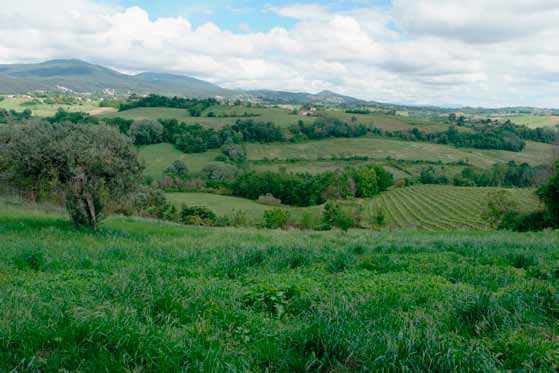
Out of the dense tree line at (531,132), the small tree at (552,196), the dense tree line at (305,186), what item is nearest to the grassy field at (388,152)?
the dense tree line at (531,132)

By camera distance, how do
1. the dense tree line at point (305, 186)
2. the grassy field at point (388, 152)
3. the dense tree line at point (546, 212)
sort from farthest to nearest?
the grassy field at point (388, 152) → the dense tree line at point (305, 186) → the dense tree line at point (546, 212)

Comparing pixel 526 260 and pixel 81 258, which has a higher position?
pixel 526 260

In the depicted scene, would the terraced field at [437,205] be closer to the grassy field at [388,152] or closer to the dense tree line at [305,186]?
the dense tree line at [305,186]

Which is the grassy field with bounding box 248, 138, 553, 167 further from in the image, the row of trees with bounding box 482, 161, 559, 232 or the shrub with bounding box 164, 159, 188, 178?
the row of trees with bounding box 482, 161, 559, 232

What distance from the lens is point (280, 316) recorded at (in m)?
5.09

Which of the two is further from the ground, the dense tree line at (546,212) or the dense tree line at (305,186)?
the dense tree line at (546,212)

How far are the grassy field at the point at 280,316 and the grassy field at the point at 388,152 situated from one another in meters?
108

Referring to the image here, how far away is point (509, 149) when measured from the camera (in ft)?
435

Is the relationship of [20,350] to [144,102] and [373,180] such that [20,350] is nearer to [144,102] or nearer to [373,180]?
[373,180]

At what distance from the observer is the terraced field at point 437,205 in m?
61.9

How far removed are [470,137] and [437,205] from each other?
76.6 meters

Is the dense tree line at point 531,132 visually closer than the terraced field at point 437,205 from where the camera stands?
No

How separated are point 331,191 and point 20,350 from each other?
8255cm

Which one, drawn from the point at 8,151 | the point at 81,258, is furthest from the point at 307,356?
the point at 8,151
